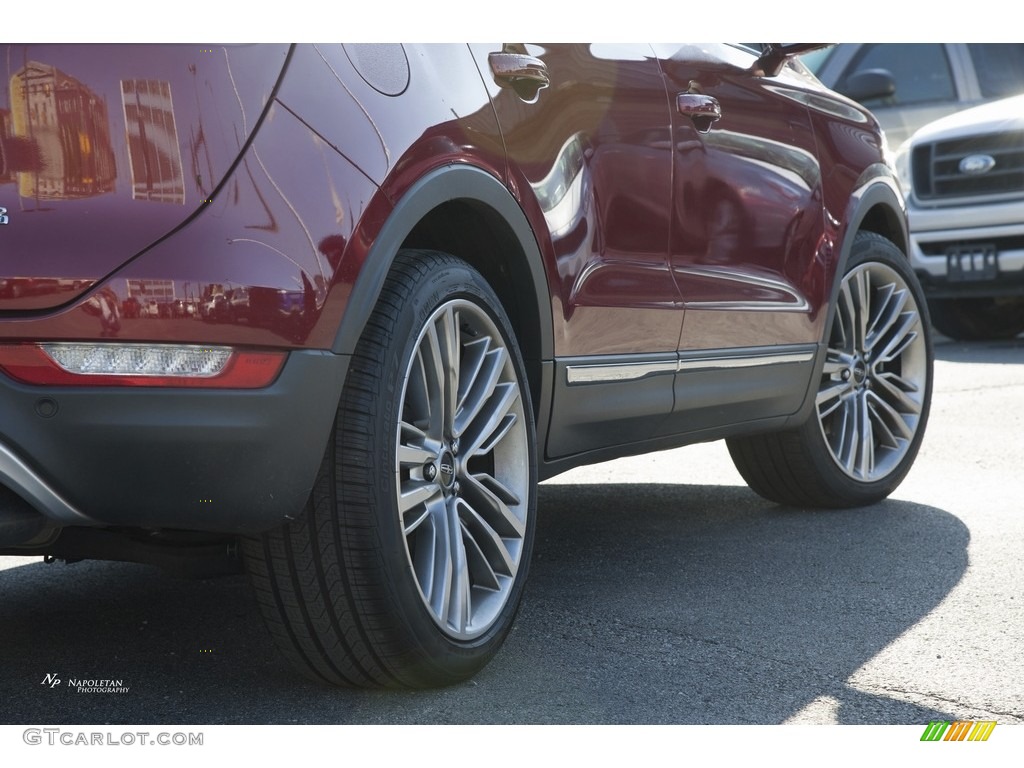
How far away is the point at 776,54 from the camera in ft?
13.4

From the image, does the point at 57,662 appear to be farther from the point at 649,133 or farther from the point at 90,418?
the point at 649,133

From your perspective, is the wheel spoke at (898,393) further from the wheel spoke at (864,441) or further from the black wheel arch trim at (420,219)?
the black wheel arch trim at (420,219)

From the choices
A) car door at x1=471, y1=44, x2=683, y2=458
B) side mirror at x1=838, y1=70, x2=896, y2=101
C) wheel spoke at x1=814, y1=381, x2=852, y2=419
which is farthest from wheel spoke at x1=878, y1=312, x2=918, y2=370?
side mirror at x1=838, y1=70, x2=896, y2=101

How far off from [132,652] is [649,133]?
5.26 feet

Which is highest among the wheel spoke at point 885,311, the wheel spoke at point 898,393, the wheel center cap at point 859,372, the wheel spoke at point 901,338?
the wheel spoke at point 885,311

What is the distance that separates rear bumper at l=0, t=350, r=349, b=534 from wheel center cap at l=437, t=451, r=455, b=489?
1.37 feet

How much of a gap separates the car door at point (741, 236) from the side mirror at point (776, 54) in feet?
0.13

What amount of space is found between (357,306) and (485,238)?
0.64 metres

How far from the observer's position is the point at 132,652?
295 centimetres

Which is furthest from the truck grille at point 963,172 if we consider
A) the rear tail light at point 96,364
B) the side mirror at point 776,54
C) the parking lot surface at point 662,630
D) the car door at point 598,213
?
the rear tail light at point 96,364

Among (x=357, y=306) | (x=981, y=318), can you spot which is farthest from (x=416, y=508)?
(x=981, y=318)

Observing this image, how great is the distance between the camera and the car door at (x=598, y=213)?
2.87 meters

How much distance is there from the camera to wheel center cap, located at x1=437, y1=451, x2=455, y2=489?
2.67 meters

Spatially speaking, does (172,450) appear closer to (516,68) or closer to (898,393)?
(516,68)
